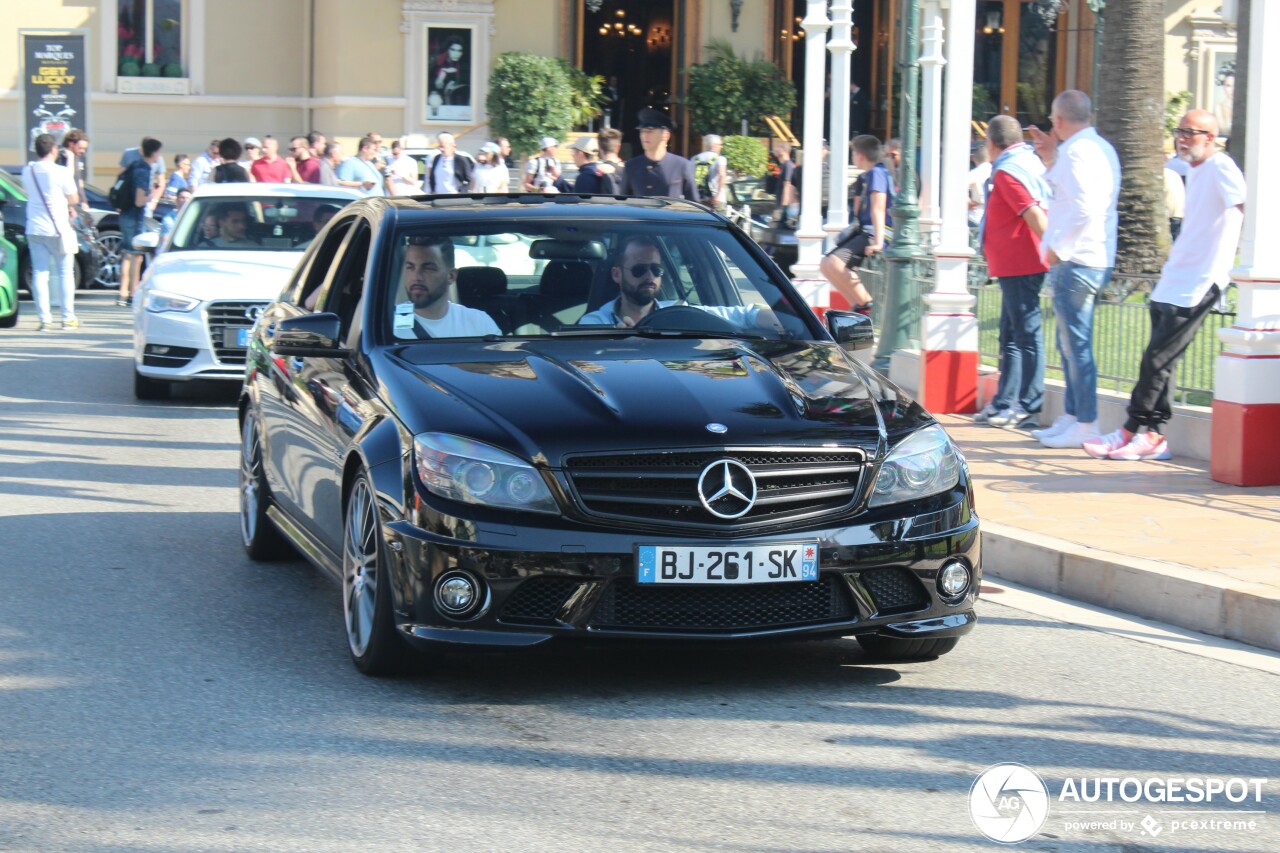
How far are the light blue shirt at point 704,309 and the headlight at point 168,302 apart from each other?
23.6 ft

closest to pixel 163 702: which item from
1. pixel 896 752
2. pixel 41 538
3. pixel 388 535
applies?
pixel 388 535

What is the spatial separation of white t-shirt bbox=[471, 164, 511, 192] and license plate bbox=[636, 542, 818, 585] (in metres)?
21.9

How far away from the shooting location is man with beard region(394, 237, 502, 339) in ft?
21.9

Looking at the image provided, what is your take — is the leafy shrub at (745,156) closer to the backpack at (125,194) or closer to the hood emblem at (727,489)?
the backpack at (125,194)

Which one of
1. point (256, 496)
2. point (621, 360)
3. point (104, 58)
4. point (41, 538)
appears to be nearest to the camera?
point (621, 360)

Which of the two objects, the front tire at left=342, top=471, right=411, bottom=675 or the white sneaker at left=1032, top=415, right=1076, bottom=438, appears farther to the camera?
the white sneaker at left=1032, top=415, right=1076, bottom=438

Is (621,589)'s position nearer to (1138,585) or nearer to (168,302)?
(1138,585)

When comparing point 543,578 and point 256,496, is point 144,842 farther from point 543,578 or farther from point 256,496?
point 256,496

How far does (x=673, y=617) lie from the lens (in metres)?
5.64

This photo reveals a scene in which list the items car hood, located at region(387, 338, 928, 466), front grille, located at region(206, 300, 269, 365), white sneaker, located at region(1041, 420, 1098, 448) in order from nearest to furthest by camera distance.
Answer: car hood, located at region(387, 338, 928, 466)
white sneaker, located at region(1041, 420, 1098, 448)
front grille, located at region(206, 300, 269, 365)

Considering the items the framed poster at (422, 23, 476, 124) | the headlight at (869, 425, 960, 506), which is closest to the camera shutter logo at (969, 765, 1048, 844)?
the headlight at (869, 425, 960, 506)

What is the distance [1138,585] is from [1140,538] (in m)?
0.71

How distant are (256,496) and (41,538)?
1313 millimetres

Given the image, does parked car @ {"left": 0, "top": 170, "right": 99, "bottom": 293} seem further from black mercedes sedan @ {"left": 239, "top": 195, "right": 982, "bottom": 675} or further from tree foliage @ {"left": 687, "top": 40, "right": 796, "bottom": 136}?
black mercedes sedan @ {"left": 239, "top": 195, "right": 982, "bottom": 675}
